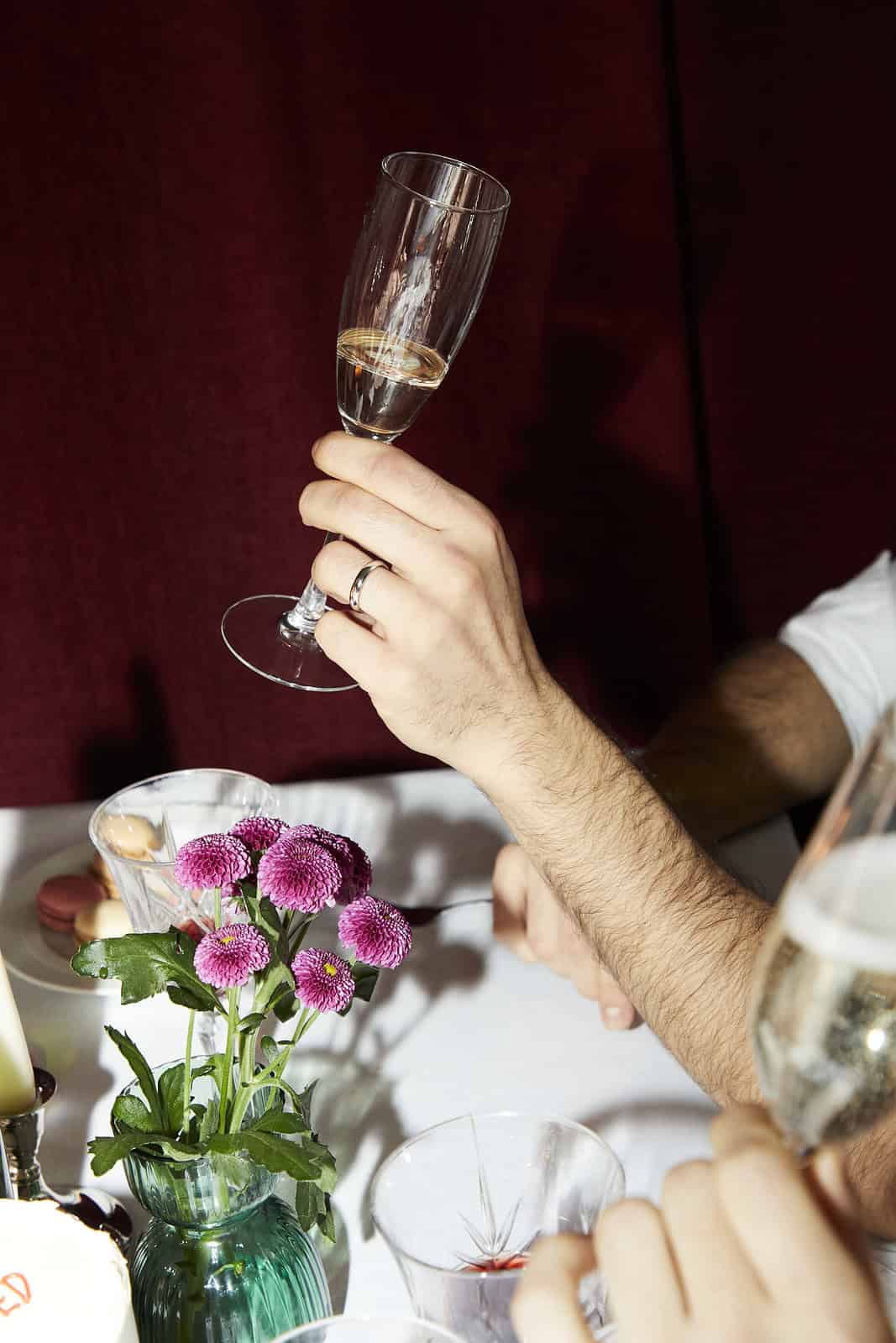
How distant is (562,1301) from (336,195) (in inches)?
61.1

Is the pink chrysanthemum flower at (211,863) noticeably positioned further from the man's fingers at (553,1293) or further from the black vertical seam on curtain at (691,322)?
the black vertical seam on curtain at (691,322)

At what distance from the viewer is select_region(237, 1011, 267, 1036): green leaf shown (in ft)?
2.10

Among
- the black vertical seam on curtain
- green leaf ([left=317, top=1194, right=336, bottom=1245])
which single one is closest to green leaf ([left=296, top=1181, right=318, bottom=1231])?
green leaf ([left=317, top=1194, right=336, bottom=1245])

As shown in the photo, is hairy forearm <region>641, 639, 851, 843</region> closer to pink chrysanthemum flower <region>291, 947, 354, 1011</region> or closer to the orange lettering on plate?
pink chrysanthemum flower <region>291, 947, 354, 1011</region>

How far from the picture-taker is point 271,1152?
2.00 feet

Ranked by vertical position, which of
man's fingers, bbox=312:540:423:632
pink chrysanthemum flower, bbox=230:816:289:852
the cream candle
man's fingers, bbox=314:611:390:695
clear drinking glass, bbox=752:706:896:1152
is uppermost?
clear drinking glass, bbox=752:706:896:1152

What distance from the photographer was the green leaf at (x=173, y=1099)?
25.6 inches

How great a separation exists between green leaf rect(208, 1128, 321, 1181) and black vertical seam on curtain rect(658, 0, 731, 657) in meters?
1.49

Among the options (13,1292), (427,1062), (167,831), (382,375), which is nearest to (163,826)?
(167,831)

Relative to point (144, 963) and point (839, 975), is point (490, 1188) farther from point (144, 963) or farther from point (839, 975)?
point (839, 975)

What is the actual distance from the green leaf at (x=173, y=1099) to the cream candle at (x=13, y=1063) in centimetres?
9

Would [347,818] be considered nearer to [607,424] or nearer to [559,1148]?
[559,1148]

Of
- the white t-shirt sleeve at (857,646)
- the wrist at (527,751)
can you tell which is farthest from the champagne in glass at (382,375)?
the white t-shirt sleeve at (857,646)

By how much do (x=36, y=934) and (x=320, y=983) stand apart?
54 cm
